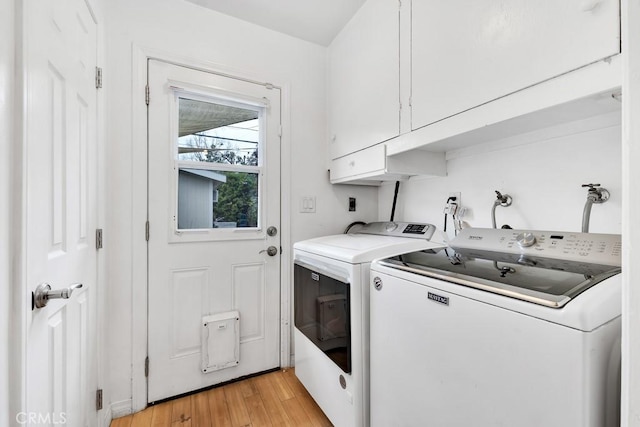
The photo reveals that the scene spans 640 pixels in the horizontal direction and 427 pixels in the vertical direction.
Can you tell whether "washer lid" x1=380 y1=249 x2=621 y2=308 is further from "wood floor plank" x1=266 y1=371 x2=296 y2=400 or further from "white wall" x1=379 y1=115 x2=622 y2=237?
"wood floor plank" x1=266 y1=371 x2=296 y2=400

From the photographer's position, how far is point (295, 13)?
182 centimetres

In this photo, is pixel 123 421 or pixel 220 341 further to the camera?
pixel 220 341

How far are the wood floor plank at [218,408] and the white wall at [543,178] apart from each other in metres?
1.67

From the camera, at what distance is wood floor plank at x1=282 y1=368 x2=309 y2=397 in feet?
5.70

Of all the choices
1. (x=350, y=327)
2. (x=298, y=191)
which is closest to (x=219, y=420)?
(x=350, y=327)

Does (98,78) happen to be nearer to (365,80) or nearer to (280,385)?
(365,80)

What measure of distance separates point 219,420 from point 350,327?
→ 0.97 m

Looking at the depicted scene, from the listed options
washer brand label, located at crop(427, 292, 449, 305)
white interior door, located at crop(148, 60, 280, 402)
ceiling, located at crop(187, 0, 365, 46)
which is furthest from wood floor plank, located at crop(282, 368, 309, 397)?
ceiling, located at crop(187, 0, 365, 46)

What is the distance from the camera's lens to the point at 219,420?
1512mm

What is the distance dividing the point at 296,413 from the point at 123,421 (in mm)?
949

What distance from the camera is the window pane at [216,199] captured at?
5.73 ft

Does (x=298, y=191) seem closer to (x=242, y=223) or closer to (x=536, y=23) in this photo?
(x=242, y=223)

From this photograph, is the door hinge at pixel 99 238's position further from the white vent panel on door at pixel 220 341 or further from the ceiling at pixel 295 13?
the ceiling at pixel 295 13

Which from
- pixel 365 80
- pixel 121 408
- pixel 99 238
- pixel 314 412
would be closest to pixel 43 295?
pixel 99 238
